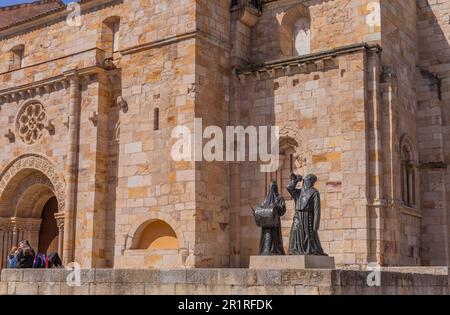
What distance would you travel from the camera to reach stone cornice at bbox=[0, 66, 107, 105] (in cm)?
2138

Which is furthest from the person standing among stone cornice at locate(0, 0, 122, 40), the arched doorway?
stone cornice at locate(0, 0, 122, 40)

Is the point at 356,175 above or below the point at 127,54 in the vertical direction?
below

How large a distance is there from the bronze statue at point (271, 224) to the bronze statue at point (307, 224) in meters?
0.40

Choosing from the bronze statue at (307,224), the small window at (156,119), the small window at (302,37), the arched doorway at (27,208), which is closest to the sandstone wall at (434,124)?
the small window at (302,37)

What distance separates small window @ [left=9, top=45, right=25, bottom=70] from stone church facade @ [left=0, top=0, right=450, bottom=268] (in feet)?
9.51

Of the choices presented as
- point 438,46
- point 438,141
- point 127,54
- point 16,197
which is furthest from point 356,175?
point 16,197

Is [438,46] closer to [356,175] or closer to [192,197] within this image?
[356,175]

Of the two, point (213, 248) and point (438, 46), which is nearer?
point (213, 248)

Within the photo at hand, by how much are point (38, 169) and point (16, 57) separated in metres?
5.06

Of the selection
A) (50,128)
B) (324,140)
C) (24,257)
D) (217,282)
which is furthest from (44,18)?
(217,282)
